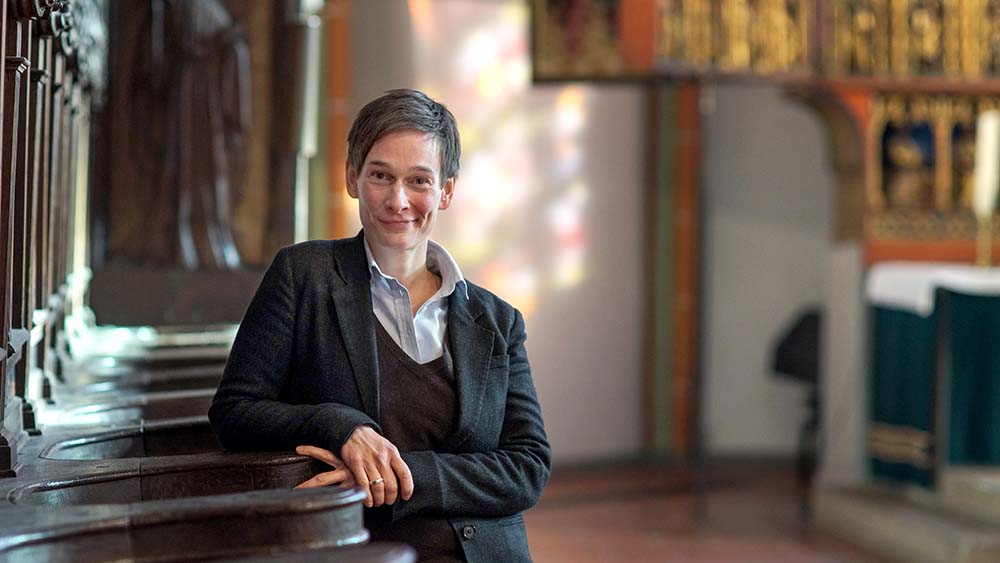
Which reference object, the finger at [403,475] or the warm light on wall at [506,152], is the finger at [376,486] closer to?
the finger at [403,475]

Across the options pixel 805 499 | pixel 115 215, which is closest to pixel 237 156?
pixel 115 215

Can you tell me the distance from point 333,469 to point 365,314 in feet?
0.91

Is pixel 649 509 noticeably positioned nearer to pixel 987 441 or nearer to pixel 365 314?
pixel 987 441

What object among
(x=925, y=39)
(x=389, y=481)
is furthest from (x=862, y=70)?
(x=389, y=481)

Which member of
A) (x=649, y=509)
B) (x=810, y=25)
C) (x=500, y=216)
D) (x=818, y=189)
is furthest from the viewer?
(x=818, y=189)

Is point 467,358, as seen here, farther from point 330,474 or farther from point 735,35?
point 735,35

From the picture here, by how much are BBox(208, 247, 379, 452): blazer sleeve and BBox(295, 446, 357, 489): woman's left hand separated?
0.02 metres

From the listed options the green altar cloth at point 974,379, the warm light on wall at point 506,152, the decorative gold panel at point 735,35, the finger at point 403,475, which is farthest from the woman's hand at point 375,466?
the warm light on wall at point 506,152

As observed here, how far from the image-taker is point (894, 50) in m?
7.75

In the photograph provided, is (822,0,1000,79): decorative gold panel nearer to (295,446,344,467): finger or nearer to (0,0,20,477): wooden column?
(0,0,20,477): wooden column

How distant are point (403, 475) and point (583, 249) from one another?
761 cm

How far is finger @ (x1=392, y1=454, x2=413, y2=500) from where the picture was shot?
86.1 inches

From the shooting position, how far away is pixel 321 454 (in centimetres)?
221

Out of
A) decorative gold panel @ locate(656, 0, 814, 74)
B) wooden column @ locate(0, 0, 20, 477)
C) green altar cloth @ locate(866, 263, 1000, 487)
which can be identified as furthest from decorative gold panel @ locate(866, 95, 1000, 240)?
wooden column @ locate(0, 0, 20, 477)
